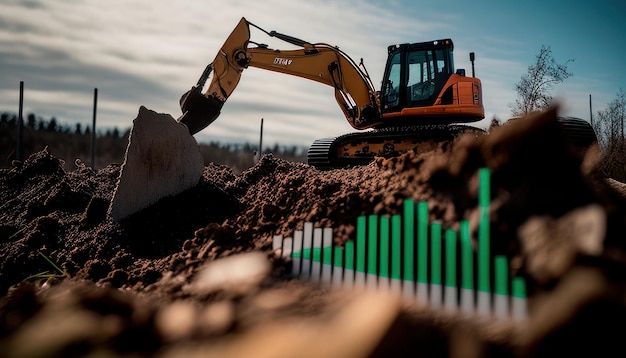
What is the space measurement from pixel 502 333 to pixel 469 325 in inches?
5.4

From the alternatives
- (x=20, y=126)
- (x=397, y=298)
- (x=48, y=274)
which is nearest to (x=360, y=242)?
(x=397, y=298)

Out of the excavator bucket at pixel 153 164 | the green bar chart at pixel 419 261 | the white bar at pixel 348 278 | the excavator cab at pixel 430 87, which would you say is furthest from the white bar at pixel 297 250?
the excavator cab at pixel 430 87

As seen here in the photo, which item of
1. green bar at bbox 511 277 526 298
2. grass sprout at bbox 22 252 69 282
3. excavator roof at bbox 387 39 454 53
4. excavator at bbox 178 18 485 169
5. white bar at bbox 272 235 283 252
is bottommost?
grass sprout at bbox 22 252 69 282

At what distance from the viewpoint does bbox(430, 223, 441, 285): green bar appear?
7.23 feet

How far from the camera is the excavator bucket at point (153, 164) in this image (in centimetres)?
517

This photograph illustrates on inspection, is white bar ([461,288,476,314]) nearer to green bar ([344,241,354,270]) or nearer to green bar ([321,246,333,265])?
green bar ([344,241,354,270])

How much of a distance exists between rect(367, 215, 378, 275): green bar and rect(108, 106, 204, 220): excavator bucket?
3.32 m

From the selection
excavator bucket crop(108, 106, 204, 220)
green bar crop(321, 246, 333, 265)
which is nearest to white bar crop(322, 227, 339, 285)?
green bar crop(321, 246, 333, 265)

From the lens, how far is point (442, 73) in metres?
7.57

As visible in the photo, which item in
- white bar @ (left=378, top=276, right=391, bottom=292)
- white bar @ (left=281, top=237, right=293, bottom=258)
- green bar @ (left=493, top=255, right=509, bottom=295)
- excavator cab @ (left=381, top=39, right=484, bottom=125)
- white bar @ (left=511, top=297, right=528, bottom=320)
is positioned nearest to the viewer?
white bar @ (left=511, top=297, right=528, bottom=320)

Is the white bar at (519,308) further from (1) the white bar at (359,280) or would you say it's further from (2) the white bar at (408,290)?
(1) the white bar at (359,280)

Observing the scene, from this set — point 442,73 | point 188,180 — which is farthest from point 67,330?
point 442,73

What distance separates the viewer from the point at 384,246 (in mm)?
2486

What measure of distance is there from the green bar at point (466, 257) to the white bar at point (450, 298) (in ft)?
0.15
